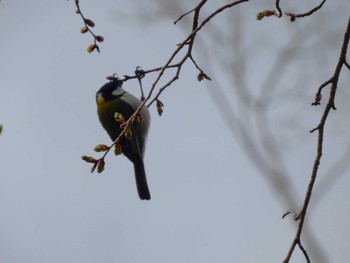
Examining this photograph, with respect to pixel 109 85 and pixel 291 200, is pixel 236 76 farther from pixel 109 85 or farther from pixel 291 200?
pixel 109 85

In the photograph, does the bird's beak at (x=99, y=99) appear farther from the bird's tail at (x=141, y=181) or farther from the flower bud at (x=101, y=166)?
the flower bud at (x=101, y=166)

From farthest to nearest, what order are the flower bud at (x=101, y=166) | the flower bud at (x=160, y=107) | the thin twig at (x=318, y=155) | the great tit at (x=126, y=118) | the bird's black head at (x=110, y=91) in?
the bird's black head at (x=110, y=91) < the great tit at (x=126, y=118) < the flower bud at (x=160, y=107) < the flower bud at (x=101, y=166) < the thin twig at (x=318, y=155)

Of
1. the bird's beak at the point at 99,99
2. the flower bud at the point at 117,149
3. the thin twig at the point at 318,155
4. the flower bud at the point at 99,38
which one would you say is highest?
the bird's beak at the point at 99,99

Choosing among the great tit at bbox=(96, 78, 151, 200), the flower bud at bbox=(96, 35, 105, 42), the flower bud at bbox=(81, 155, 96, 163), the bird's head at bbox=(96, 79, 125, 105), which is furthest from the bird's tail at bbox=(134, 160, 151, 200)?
the flower bud at bbox=(81, 155, 96, 163)

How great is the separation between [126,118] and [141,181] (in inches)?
16.6

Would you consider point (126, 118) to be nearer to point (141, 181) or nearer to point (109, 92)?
point (109, 92)

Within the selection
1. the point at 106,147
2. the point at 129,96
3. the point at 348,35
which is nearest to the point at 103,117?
the point at 129,96

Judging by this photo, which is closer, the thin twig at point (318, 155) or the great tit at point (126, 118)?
the thin twig at point (318, 155)

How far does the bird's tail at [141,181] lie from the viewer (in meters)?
3.78

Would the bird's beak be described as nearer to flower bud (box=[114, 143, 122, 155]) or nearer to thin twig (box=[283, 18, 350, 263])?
flower bud (box=[114, 143, 122, 155])

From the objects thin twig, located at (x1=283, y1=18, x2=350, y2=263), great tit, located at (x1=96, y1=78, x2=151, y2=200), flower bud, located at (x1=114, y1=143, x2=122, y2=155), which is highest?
great tit, located at (x1=96, y1=78, x2=151, y2=200)

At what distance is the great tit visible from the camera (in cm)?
369

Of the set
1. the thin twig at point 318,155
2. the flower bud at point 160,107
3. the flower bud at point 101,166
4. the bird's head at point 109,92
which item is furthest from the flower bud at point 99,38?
the bird's head at point 109,92

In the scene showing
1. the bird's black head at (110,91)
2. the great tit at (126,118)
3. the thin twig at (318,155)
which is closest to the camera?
the thin twig at (318,155)
